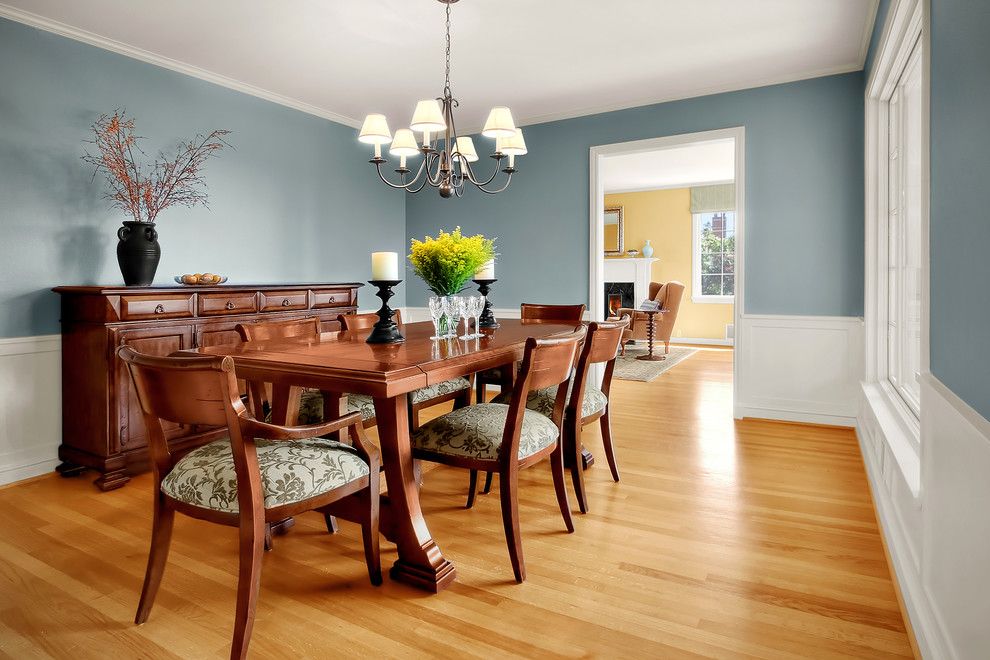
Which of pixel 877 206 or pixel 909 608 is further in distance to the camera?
pixel 877 206

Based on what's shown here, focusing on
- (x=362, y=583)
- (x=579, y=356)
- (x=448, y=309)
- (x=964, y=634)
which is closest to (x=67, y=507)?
(x=362, y=583)

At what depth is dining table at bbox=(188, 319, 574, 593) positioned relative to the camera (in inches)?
69.1

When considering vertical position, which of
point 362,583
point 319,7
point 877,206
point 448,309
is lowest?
point 362,583

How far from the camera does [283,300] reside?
153 inches

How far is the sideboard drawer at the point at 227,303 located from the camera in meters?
3.42

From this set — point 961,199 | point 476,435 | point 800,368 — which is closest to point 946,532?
point 961,199

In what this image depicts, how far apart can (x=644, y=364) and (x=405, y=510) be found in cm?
542

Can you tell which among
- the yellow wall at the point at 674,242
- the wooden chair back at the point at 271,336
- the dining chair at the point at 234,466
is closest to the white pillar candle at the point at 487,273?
the wooden chair back at the point at 271,336

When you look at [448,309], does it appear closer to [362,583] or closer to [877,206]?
[362,583]

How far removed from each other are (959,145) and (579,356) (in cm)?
148

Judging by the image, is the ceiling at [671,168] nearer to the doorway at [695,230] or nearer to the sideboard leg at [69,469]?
the doorway at [695,230]

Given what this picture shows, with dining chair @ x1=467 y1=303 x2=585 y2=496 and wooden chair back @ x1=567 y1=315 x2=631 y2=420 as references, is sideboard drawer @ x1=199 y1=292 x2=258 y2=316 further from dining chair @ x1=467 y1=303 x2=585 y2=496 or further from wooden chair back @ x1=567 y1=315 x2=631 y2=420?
wooden chair back @ x1=567 y1=315 x2=631 y2=420

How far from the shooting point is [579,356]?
8.29 feet

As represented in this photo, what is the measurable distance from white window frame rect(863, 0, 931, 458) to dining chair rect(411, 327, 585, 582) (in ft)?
3.95
